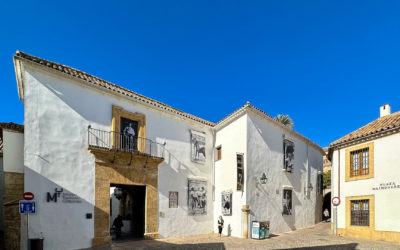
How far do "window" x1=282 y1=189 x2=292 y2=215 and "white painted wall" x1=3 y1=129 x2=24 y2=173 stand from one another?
47.8 ft

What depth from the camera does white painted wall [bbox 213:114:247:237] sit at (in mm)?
14977

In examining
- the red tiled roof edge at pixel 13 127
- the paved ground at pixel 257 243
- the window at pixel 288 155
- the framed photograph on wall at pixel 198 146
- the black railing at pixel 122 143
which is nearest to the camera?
the red tiled roof edge at pixel 13 127

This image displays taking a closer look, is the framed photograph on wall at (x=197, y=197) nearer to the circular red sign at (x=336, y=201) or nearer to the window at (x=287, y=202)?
the window at (x=287, y=202)

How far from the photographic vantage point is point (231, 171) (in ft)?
51.4

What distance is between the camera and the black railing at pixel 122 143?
12433 mm

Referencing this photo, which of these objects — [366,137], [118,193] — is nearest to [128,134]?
[118,193]

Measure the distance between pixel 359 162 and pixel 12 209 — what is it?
16.8 m

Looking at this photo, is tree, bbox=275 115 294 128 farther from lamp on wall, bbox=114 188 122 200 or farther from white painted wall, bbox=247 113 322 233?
lamp on wall, bbox=114 188 122 200

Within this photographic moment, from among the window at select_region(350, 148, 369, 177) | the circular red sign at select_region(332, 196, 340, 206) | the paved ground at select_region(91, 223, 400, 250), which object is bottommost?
the paved ground at select_region(91, 223, 400, 250)

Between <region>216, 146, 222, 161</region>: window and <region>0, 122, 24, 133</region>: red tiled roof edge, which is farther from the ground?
<region>0, 122, 24, 133</region>: red tiled roof edge

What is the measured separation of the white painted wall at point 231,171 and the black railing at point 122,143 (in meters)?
4.08

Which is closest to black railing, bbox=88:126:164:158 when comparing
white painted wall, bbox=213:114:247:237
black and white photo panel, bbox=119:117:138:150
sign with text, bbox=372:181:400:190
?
black and white photo panel, bbox=119:117:138:150

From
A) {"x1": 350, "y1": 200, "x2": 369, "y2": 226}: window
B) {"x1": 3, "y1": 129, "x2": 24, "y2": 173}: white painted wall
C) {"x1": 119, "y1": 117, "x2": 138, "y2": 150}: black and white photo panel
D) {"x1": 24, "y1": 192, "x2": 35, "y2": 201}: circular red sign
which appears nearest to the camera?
{"x1": 24, "y1": 192, "x2": 35, "y2": 201}: circular red sign

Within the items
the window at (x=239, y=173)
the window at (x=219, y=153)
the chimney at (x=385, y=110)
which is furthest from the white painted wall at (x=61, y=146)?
the chimney at (x=385, y=110)
